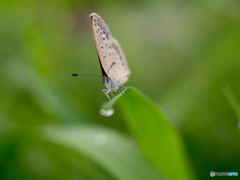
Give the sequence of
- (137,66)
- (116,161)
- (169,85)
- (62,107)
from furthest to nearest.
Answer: (137,66)
(169,85)
(62,107)
(116,161)

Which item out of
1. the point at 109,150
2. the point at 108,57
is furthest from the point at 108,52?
the point at 109,150

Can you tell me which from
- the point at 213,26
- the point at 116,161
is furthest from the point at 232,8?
the point at 116,161

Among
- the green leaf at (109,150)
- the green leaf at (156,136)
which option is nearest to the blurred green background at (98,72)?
the green leaf at (109,150)

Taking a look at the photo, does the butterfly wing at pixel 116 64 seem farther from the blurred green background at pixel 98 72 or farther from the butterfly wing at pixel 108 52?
the blurred green background at pixel 98 72

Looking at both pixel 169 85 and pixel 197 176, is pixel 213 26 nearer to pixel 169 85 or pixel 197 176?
pixel 169 85

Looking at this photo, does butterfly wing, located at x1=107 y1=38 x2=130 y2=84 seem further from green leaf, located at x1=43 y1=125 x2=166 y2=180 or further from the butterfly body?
green leaf, located at x1=43 y1=125 x2=166 y2=180

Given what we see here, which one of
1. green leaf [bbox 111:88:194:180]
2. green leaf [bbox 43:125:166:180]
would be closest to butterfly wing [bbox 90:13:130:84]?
green leaf [bbox 43:125:166:180]

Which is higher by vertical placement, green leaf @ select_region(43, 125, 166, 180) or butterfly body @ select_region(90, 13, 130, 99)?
butterfly body @ select_region(90, 13, 130, 99)
